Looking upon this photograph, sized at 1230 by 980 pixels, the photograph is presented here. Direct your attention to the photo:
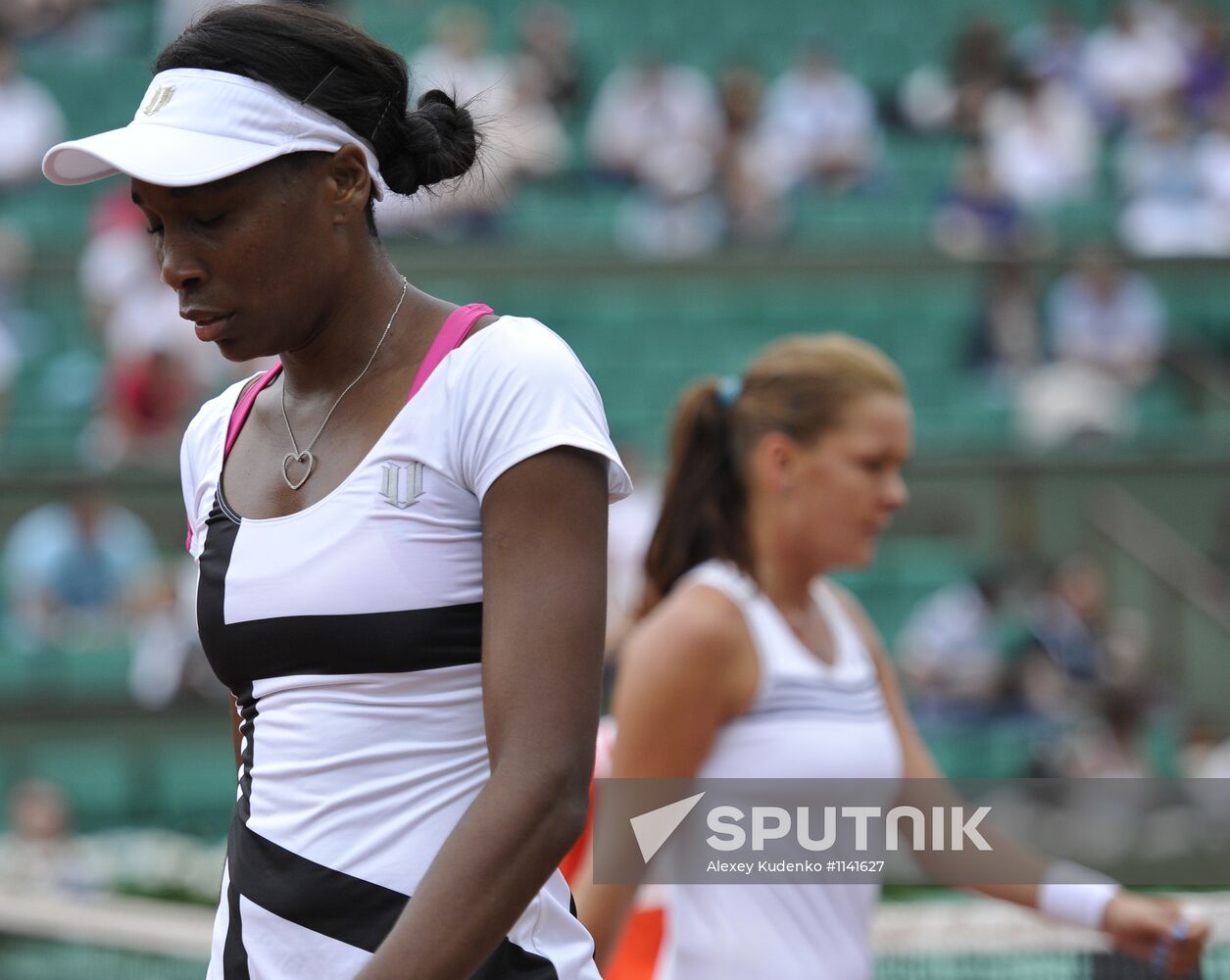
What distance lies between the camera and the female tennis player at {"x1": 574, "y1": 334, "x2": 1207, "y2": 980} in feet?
9.04

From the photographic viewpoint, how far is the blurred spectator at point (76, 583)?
29.2 ft

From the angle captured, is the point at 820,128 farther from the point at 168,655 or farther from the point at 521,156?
the point at 168,655

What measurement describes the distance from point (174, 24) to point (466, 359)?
1146 centimetres

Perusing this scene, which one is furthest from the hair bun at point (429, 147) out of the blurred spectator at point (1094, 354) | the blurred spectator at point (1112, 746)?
the blurred spectator at point (1094, 354)

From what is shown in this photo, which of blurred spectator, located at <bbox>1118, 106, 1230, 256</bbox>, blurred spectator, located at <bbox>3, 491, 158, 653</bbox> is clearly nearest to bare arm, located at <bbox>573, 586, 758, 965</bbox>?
blurred spectator, located at <bbox>3, 491, 158, 653</bbox>

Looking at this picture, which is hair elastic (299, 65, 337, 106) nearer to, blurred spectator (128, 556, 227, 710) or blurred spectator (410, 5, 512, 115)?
blurred spectator (128, 556, 227, 710)

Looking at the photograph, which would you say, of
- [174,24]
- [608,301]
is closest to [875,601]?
[608,301]

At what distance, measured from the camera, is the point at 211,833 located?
26.6 ft

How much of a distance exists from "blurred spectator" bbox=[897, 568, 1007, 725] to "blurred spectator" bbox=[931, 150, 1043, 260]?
2740 mm

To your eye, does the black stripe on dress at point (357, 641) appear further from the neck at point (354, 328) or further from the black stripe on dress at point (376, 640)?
the neck at point (354, 328)

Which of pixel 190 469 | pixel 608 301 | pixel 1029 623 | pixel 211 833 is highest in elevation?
pixel 608 301

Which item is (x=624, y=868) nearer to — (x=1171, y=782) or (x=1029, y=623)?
(x=1171, y=782)

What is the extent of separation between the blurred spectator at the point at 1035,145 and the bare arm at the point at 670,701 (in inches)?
387


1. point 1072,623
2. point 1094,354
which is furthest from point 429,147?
point 1094,354
